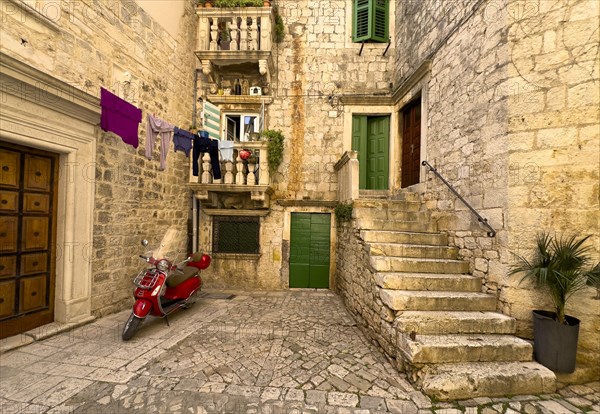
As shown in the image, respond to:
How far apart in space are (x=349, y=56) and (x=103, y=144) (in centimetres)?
648

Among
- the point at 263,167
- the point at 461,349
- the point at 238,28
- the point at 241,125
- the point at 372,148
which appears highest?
the point at 238,28

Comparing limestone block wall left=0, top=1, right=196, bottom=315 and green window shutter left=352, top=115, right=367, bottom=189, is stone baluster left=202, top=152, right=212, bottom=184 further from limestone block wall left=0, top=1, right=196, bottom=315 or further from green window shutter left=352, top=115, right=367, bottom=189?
green window shutter left=352, top=115, right=367, bottom=189

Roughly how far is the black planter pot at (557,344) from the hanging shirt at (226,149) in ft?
20.1

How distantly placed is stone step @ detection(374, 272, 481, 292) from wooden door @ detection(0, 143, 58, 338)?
515 cm

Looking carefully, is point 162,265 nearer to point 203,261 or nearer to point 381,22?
point 203,261

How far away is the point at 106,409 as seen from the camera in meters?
2.21

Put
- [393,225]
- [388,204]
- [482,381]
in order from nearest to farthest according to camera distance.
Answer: [482,381], [393,225], [388,204]

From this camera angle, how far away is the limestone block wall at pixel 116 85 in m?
3.37

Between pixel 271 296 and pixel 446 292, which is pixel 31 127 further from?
pixel 446 292

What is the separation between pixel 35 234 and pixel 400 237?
231 inches

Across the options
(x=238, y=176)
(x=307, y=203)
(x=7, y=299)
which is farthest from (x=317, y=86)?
(x=7, y=299)

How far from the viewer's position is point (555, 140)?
309 cm

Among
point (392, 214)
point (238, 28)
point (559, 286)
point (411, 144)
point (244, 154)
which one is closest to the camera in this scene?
point (559, 286)

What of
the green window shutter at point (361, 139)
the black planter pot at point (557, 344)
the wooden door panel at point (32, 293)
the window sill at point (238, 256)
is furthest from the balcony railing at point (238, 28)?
the black planter pot at point (557, 344)
